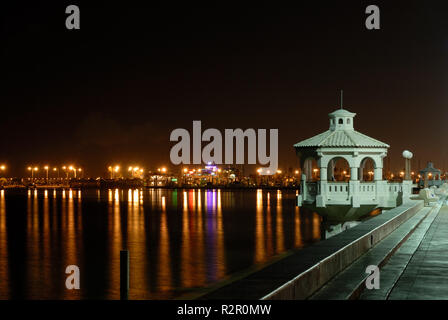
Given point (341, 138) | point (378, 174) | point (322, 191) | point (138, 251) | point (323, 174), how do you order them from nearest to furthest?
point (322, 191)
point (323, 174)
point (341, 138)
point (378, 174)
point (138, 251)

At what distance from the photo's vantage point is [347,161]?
3372 cm

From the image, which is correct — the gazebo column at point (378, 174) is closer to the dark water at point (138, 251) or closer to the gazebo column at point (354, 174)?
the gazebo column at point (354, 174)

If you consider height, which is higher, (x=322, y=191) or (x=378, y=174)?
(x=378, y=174)

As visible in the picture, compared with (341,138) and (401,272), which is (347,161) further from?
(401,272)

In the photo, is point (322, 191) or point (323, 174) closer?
point (322, 191)

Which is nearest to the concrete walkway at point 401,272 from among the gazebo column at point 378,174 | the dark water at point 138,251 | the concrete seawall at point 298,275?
the concrete seawall at point 298,275

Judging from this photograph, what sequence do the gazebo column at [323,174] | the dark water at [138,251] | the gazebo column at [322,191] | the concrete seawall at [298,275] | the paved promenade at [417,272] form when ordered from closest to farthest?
1. the concrete seawall at [298,275]
2. the paved promenade at [417,272]
3. the dark water at [138,251]
4. the gazebo column at [322,191]
5. the gazebo column at [323,174]

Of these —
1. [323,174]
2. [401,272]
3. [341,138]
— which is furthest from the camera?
[341,138]

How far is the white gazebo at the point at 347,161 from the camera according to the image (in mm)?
32750

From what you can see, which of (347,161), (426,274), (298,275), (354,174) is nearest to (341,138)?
(347,161)

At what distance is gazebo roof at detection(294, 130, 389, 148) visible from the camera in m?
32.9

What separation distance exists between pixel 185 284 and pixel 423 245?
13466mm

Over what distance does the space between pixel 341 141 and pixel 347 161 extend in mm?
1266

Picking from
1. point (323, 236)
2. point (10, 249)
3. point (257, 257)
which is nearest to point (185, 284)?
point (323, 236)
